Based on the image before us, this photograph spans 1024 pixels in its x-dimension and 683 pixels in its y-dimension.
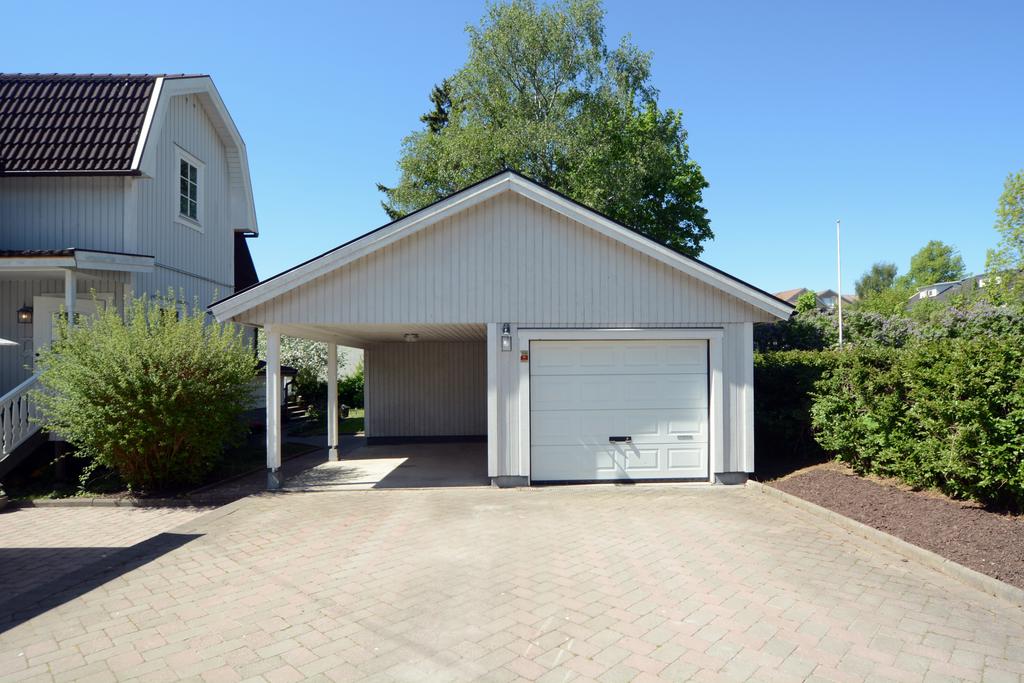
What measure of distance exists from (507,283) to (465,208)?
135 centimetres

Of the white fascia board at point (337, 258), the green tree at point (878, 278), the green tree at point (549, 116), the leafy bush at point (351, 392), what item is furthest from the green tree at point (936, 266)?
the white fascia board at point (337, 258)

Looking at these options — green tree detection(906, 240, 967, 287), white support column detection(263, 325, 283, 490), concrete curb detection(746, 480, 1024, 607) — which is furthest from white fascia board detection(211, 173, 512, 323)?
green tree detection(906, 240, 967, 287)

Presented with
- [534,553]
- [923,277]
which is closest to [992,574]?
[534,553]

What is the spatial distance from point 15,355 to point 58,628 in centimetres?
967

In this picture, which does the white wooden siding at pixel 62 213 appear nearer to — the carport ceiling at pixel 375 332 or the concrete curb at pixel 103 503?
the carport ceiling at pixel 375 332

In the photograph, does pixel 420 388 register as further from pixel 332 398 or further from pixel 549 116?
pixel 549 116

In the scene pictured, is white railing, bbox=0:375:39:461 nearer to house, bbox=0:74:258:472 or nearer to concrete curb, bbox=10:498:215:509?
house, bbox=0:74:258:472

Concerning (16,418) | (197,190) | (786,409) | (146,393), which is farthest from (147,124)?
(786,409)

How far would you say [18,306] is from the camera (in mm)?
11836

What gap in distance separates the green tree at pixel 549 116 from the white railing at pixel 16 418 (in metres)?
17.6

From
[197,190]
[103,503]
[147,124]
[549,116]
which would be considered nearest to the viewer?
[103,503]

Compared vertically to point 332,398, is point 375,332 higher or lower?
higher

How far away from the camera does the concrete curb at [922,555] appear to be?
511cm

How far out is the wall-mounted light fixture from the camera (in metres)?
9.71
